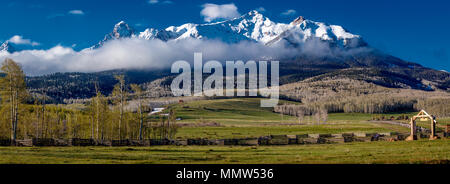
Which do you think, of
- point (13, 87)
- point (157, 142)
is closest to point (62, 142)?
point (13, 87)

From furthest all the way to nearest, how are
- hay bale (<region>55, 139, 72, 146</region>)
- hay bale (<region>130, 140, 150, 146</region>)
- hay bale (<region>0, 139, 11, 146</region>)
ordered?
hay bale (<region>130, 140, 150, 146</region>) < hay bale (<region>55, 139, 72, 146</region>) < hay bale (<region>0, 139, 11, 146</region>)

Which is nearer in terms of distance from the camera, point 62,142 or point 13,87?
point 62,142

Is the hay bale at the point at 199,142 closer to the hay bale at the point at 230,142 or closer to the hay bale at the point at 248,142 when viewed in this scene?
the hay bale at the point at 230,142

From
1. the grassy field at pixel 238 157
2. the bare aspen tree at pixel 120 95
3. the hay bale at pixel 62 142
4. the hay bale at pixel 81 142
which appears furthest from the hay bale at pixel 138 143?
the grassy field at pixel 238 157

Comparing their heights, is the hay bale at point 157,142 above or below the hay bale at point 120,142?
below

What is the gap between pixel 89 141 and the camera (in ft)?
194

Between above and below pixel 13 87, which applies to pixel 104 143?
below

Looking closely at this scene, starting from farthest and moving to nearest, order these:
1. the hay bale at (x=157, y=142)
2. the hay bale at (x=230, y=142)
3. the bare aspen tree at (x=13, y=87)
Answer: the hay bale at (x=230, y=142) → the hay bale at (x=157, y=142) → the bare aspen tree at (x=13, y=87)

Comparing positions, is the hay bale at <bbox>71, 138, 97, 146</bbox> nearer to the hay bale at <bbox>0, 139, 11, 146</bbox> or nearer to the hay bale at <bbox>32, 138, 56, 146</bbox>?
the hay bale at <bbox>32, 138, 56, 146</bbox>

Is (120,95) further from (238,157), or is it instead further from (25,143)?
(238,157)

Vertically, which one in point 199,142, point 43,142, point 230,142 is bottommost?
point 230,142

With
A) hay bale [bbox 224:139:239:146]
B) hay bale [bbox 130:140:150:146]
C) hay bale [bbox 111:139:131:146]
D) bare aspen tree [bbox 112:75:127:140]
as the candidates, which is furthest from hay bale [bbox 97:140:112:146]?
hay bale [bbox 224:139:239:146]
